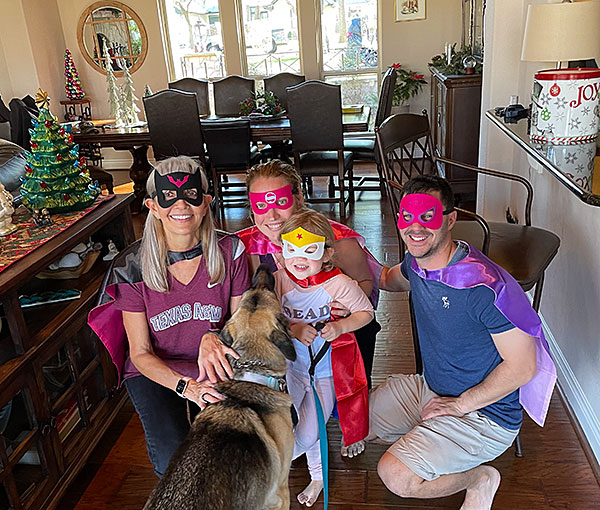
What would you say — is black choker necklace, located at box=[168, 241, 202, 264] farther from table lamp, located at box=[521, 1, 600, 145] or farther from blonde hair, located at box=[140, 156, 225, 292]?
table lamp, located at box=[521, 1, 600, 145]

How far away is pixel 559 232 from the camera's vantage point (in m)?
2.55

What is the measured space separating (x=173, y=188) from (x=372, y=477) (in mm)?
1308

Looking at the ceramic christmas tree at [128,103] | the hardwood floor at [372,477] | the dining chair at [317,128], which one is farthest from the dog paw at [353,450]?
the ceramic christmas tree at [128,103]

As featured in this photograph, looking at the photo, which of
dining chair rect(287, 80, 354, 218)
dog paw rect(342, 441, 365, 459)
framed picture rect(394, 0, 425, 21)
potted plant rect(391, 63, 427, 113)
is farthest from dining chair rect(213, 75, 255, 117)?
dog paw rect(342, 441, 365, 459)

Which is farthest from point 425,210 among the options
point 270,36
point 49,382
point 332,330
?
point 270,36

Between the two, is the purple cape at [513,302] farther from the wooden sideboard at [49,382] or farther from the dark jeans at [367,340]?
the wooden sideboard at [49,382]

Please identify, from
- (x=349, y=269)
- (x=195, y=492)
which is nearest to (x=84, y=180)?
(x=349, y=269)

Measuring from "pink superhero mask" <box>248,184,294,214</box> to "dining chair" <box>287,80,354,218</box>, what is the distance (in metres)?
2.92

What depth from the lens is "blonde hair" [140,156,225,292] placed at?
1771 millimetres

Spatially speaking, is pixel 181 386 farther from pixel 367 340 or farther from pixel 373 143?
pixel 373 143

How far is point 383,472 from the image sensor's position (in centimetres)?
172

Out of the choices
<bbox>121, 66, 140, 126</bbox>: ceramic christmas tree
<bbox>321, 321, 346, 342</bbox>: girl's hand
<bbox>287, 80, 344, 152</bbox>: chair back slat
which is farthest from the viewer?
<bbox>121, 66, 140, 126</bbox>: ceramic christmas tree

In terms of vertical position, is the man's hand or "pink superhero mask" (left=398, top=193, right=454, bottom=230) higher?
"pink superhero mask" (left=398, top=193, right=454, bottom=230)

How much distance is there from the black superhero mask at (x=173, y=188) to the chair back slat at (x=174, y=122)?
3211 mm
